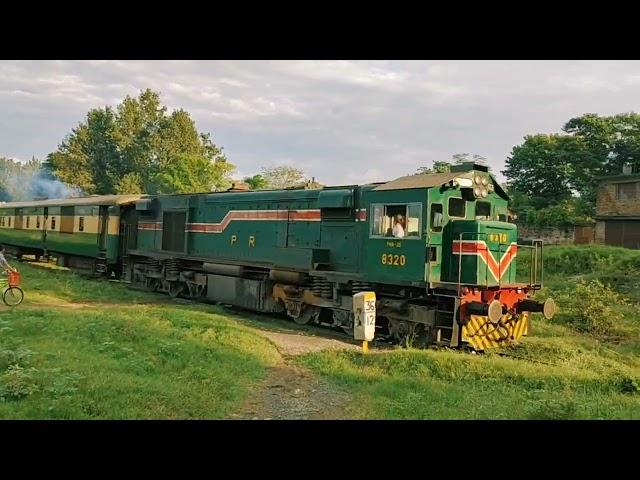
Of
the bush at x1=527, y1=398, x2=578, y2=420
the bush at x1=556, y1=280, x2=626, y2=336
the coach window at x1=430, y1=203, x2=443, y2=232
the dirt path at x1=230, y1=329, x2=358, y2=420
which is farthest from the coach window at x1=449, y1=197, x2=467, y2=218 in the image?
the bush at x1=527, y1=398, x2=578, y2=420

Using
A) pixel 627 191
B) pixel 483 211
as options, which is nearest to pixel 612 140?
pixel 627 191

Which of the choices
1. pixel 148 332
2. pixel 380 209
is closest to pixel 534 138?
pixel 380 209

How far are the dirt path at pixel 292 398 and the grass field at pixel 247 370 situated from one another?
181 mm

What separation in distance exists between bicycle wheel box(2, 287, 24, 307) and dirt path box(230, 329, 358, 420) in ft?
30.4

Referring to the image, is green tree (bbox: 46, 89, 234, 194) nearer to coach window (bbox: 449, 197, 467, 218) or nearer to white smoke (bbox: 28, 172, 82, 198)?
white smoke (bbox: 28, 172, 82, 198)

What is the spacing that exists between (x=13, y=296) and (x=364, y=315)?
10.9 meters

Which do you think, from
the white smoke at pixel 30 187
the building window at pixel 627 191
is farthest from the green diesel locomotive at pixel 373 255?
the white smoke at pixel 30 187

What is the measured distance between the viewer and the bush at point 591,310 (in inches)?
630

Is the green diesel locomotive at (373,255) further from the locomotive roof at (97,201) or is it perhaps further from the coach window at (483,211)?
the locomotive roof at (97,201)

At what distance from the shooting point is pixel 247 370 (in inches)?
381

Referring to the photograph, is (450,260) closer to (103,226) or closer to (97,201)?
(103,226)

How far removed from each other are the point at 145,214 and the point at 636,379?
18.7 metres

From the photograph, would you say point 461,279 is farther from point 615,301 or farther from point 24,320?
point 24,320

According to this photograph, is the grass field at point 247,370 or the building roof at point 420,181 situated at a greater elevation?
the building roof at point 420,181
